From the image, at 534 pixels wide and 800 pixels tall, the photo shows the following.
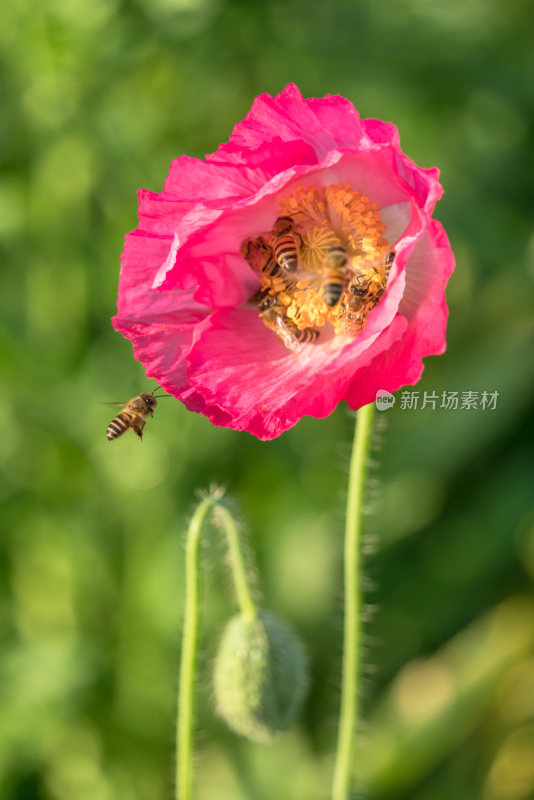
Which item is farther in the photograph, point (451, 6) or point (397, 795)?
point (451, 6)

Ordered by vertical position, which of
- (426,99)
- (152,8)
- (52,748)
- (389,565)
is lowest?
(52,748)

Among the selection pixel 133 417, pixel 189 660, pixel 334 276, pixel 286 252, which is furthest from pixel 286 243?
pixel 189 660

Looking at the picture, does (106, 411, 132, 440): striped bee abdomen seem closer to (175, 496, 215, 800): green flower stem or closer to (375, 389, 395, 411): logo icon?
(175, 496, 215, 800): green flower stem

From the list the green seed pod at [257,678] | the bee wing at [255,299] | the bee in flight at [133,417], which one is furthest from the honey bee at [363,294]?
the green seed pod at [257,678]

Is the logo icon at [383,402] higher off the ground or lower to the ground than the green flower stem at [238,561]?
higher

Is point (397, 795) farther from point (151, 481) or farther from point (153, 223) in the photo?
point (153, 223)

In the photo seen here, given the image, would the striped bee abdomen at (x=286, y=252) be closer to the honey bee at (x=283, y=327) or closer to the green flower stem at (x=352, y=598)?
the honey bee at (x=283, y=327)

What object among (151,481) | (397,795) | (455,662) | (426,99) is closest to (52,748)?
(151,481)
